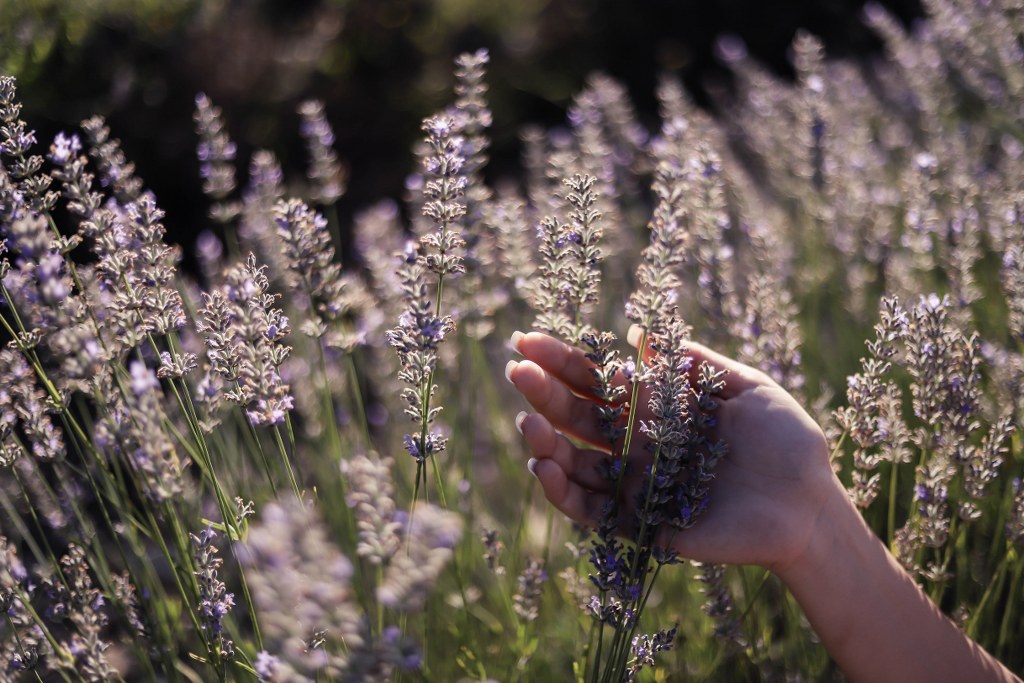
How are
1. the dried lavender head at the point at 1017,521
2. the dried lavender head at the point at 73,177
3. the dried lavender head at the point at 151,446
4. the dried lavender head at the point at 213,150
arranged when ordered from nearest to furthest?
the dried lavender head at the point at 151,446, the dried lavender head at the point at 73,177, the dried lavender head at the point at 1017,521, the dried lavender head at the point at 213,150

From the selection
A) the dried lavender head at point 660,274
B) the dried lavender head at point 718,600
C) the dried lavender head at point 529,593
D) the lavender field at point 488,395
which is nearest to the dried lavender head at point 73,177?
the lavender field at point 488,395

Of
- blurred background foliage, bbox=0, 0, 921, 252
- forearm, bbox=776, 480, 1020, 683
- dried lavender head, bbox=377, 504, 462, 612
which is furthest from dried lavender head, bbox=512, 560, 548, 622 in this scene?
blurred background foliage, bbox=0, 0, 921, 252

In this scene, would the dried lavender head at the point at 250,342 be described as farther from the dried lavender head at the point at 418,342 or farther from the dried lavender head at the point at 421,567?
the dried lavender head at the point at 421,567

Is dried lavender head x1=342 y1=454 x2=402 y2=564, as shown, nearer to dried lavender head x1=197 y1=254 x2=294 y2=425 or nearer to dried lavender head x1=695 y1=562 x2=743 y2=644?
dried lavender head x1=197 y1=254 x2=294 y2=425

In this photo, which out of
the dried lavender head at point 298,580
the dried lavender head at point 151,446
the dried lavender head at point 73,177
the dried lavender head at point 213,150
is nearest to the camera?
the dried lavender head at point 298,580

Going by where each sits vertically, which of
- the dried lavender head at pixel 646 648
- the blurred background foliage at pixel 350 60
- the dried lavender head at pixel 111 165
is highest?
the blurred background foliage at pixel 350 60

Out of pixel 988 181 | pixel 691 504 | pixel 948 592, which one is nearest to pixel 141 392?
pixel 691 504

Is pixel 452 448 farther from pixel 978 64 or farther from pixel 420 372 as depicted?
pixel 978 64

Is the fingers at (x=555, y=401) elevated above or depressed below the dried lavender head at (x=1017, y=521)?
above

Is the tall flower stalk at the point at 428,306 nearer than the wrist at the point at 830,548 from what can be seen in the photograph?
Yes

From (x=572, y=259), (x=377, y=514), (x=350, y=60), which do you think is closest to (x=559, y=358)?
(x=572, y=259)
